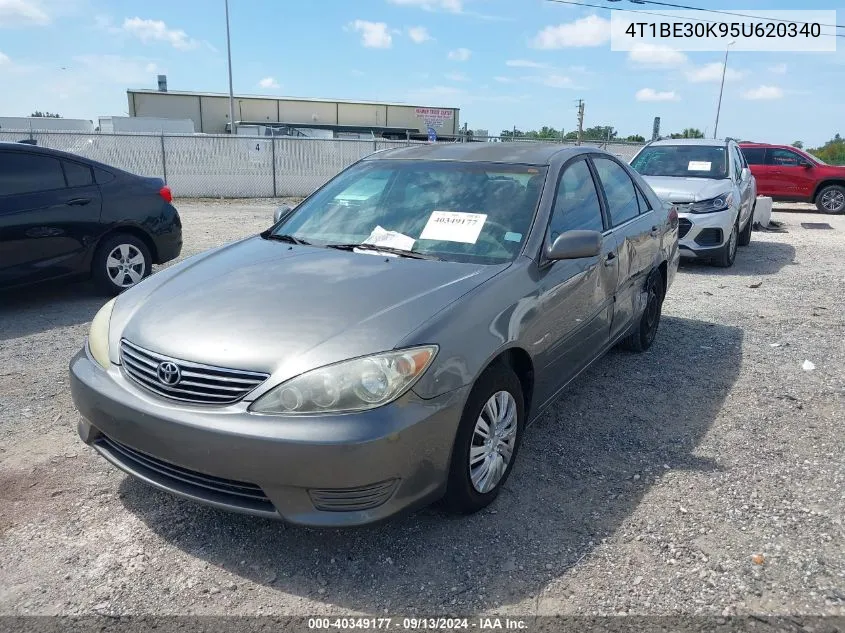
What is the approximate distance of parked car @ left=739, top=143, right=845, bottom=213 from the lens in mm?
16781

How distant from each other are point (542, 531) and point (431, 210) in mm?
1778

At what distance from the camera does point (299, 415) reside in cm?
246

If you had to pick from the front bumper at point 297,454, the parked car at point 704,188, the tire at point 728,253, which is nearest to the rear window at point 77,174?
the front bumper at point 297,454

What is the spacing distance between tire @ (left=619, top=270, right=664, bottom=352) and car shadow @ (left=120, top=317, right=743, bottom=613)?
3.99 ft

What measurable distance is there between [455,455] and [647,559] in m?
0.91

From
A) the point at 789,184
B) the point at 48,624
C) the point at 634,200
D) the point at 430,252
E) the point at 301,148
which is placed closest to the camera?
the point at 48,624

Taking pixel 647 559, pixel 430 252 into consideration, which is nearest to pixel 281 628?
pixel 647 559

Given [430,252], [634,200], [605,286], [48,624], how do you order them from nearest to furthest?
[48,624] < [430,252] < [605,286] < [634,200]

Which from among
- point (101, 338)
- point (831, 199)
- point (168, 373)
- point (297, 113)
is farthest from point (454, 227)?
point (297, 113)

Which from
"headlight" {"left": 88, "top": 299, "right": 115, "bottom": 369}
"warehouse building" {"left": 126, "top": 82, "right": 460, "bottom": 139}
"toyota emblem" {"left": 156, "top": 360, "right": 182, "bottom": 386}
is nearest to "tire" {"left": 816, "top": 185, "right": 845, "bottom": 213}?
"headlight" {"left": 88, "top": 299, "right": 115, "bottom": 369}

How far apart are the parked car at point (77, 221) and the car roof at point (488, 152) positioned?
3569mm

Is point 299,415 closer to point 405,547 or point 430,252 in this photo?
point 405,547

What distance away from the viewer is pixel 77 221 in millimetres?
6496

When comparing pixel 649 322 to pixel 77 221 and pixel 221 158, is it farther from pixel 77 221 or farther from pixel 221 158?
pixel 221 158
